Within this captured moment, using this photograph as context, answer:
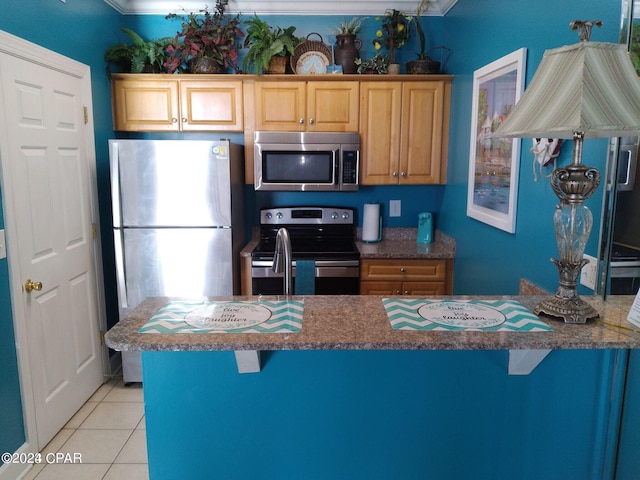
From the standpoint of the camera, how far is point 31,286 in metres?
2.37

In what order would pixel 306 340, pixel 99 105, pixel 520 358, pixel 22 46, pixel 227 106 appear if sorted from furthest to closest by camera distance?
pixel 227 106
pixel 99 105
pixel 22 46
pixel 520 358
pixel 306 340

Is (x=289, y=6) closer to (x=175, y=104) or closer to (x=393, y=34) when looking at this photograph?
(x=393, y=34)

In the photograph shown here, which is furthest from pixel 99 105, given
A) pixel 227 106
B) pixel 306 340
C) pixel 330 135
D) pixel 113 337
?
pixel 306 340

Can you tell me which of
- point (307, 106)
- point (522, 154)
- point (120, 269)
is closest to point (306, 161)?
point (307, 106)

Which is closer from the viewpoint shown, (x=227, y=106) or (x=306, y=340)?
(x=306, y=340)

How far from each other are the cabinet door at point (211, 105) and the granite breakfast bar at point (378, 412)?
7.23 feet

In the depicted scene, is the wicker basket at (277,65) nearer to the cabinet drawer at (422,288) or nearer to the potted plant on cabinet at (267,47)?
the potted plant on cabinet at (267,47)

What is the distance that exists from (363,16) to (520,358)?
9.72 feet

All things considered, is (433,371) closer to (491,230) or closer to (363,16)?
(491,230)

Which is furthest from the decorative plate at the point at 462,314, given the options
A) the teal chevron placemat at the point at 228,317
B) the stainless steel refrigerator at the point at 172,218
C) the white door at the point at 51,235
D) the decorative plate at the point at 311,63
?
the decorative plate at the point at 311,63

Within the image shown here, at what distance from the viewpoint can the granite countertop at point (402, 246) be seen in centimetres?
320

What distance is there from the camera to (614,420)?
143 centimetres

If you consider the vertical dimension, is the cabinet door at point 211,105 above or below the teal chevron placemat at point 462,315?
above

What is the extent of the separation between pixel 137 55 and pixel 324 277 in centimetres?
203
